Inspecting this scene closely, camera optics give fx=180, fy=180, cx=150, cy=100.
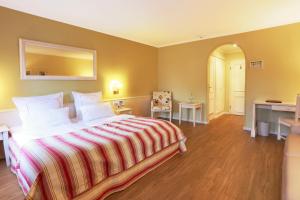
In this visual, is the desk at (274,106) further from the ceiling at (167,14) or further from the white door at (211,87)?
the ceiling at (167,14)

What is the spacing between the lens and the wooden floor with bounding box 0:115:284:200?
1.97 meters

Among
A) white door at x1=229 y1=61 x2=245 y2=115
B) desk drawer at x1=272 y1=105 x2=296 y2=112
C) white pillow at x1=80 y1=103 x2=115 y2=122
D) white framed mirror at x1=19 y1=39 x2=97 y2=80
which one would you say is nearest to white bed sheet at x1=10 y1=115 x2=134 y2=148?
white pillow at x1=80 y1=103 x2=115 y2=122

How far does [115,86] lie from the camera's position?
4531mm

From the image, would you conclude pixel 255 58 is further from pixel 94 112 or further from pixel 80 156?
pixel 80 156

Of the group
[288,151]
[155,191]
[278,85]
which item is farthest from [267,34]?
[155,191]

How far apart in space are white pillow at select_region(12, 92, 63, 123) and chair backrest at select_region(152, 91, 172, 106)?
3063 mm

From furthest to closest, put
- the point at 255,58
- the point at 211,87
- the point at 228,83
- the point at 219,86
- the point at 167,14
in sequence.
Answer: the point at 228,83
the point at 219,86
the point at 211,87
the point at 255,58
the point at 167,14

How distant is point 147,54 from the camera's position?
18.2 feet

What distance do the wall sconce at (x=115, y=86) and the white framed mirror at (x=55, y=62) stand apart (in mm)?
524

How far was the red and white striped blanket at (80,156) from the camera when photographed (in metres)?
1.56

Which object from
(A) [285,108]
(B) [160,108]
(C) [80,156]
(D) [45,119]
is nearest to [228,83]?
(B) [160,108]

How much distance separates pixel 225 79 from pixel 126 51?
12.9 feet

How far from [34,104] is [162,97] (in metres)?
3.55

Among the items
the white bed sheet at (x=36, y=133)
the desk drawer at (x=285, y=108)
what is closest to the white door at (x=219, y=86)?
the desk drawer at (x=285, y=108)
